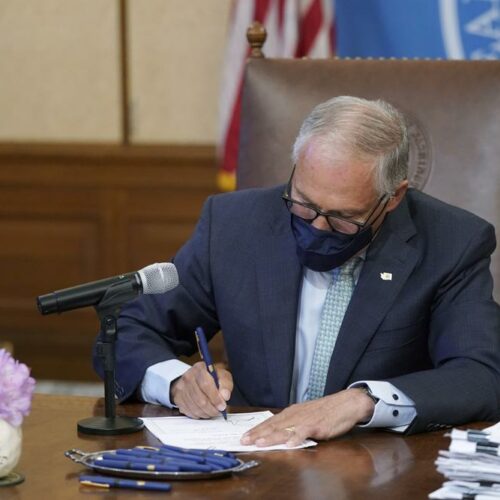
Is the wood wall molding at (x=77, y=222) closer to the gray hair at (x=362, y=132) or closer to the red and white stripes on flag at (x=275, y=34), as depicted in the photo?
the red and white stripes on flag at (x=275, y=34)

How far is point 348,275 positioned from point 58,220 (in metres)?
4.11

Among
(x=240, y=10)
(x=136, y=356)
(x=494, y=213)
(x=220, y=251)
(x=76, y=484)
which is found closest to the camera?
(x=76, y=484)

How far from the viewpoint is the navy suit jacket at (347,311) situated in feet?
9.45

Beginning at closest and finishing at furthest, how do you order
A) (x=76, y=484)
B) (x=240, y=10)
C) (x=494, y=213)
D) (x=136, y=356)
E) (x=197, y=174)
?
Answer: (x=76, y=484)
(x=136, y=356)
(x=494, y=213)
(x=240, y=10)
(x=197, y=174)

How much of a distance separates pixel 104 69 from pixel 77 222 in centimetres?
88

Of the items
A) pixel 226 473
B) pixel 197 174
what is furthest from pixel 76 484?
pixel 197 174

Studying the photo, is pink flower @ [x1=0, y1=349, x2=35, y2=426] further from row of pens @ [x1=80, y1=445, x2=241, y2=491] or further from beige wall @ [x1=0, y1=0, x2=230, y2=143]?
beige wall @ [x1=0, y1=0, x2=230, y2=143]

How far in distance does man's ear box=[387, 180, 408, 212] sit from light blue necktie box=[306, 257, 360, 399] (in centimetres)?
16

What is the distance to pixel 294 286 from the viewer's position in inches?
118

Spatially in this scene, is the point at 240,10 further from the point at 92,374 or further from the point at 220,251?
the point at 220,251

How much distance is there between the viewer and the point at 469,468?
193 centimetres

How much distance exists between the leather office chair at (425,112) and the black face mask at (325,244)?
63 centimetres

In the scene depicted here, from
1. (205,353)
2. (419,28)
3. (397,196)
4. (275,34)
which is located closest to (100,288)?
(205,353)

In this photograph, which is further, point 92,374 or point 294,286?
point 92,374
